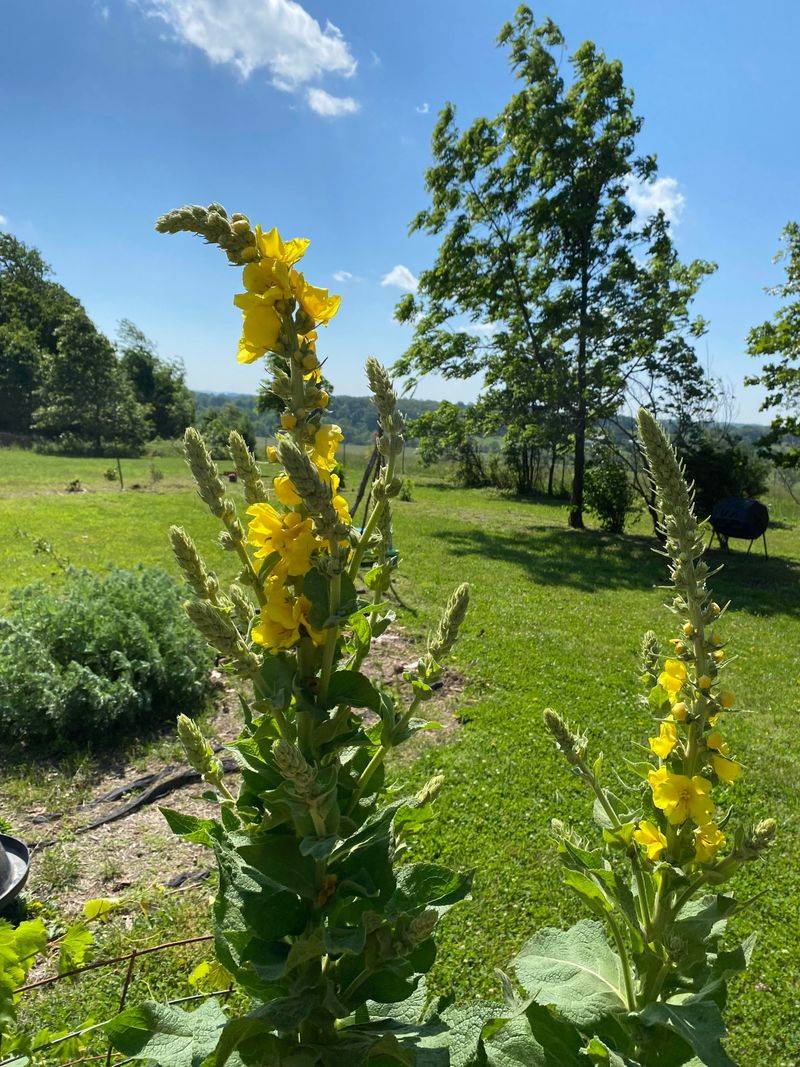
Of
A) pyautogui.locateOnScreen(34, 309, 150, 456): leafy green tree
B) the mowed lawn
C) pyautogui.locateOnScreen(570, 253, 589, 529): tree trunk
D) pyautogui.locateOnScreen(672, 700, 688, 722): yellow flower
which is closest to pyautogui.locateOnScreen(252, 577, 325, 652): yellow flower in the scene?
pyautogui.locateOnScreen(672, 700, 688, 722): yellow flower

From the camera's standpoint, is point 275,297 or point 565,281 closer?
point 275,297

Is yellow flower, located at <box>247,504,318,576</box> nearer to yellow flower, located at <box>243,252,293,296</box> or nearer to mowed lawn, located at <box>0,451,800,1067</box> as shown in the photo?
yellow flower, located at <box>243,252,293,296</box>

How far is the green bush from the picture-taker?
4.38m

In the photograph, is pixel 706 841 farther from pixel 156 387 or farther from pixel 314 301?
pixel 156 387

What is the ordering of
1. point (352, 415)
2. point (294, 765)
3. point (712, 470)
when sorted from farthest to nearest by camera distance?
point (352, 415), point (712, 470), point (294, 765)

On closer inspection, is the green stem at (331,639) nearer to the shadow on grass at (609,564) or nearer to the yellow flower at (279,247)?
the yellow flower at (279,247)

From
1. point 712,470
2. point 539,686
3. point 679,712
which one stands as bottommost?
point 539,686

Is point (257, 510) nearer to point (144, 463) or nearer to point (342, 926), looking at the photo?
point (342, 926)

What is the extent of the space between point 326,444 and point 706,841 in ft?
3.28

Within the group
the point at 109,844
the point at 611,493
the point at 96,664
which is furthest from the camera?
the point at 611,493

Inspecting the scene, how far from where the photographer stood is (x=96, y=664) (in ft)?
16.0

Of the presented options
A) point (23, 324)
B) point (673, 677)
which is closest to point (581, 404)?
point (673, 677)

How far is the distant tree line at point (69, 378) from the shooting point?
96.7 feet

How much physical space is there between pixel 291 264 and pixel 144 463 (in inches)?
1171
